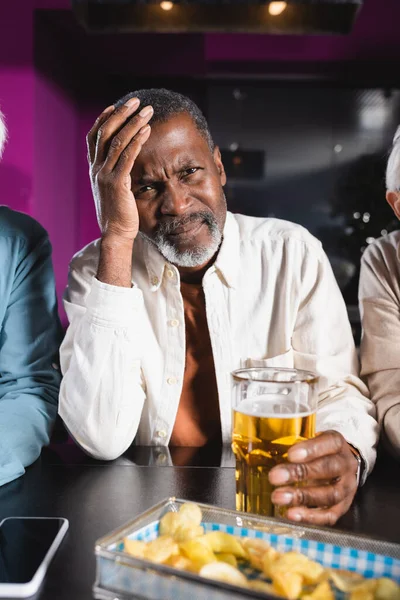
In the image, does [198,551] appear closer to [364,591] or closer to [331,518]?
[364,591]

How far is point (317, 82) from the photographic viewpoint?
16.1 feet

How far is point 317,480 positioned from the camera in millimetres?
869

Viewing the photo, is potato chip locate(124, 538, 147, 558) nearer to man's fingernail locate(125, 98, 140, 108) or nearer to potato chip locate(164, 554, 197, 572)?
potato chip locate(164, 554, 197, 572)

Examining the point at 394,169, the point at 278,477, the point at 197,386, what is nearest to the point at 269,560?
the point at 278,477

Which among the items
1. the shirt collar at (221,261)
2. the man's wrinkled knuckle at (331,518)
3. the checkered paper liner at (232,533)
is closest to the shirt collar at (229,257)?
the shirt collar at (221,261)

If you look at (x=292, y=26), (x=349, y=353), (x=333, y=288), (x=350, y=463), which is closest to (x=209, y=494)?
(x=350, y=463)

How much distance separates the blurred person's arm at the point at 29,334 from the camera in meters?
1.27

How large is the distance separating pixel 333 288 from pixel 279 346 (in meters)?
0.20

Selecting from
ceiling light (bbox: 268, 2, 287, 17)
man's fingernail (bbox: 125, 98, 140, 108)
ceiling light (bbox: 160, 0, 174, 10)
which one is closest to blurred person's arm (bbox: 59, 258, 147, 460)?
man's fingernail (bbox: 125, 98, 140, 108)

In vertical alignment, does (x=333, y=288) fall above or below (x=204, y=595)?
above

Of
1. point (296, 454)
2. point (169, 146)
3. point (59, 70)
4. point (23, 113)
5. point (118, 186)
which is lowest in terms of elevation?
point (296, 454)

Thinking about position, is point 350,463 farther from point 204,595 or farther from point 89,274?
point 89,274

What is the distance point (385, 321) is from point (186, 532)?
90 cm

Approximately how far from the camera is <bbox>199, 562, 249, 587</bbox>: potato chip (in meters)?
0.54
